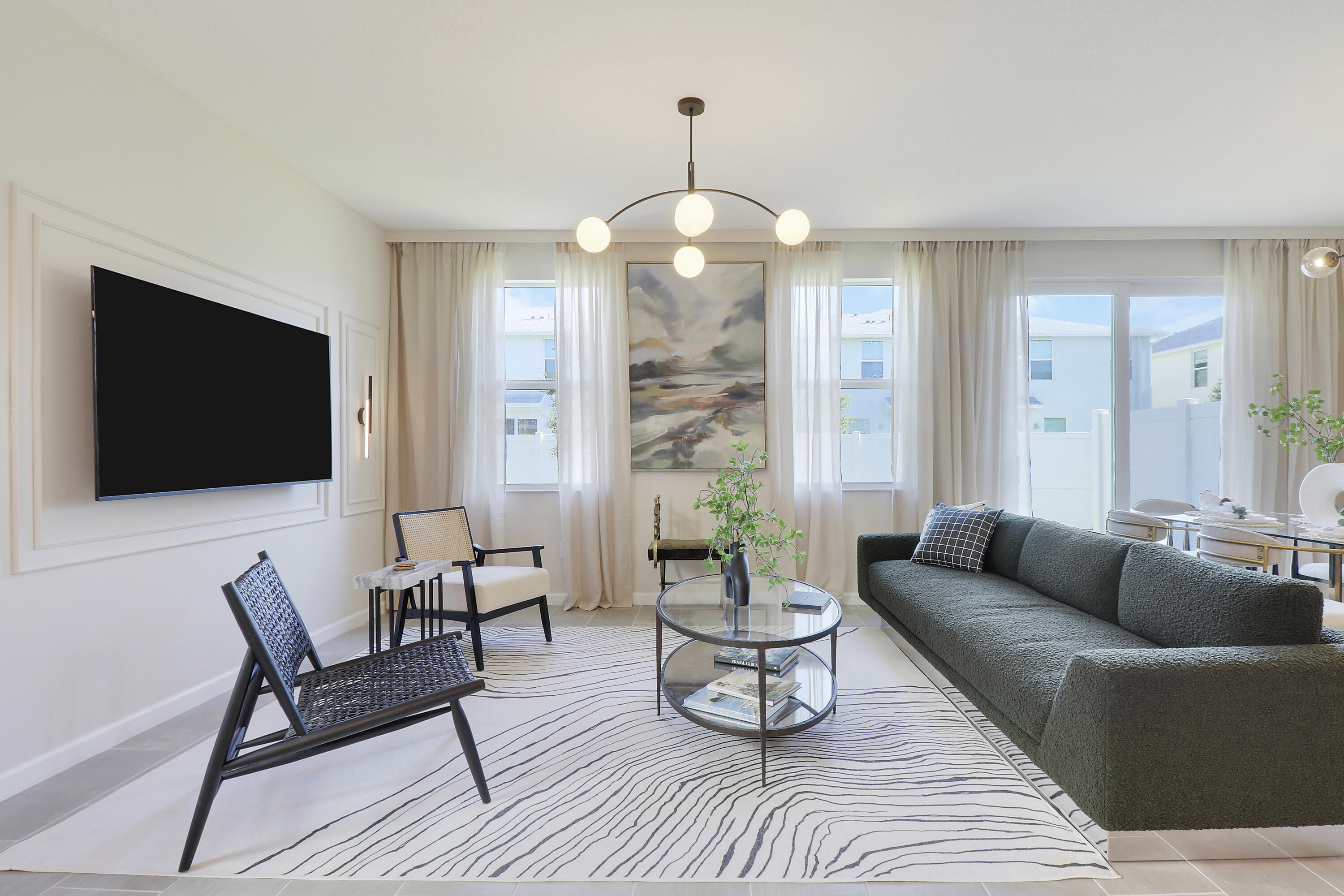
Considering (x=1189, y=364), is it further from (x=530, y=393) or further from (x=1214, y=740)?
(x=530, y=393)

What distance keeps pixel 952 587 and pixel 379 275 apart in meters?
4.18

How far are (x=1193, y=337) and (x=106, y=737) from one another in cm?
676

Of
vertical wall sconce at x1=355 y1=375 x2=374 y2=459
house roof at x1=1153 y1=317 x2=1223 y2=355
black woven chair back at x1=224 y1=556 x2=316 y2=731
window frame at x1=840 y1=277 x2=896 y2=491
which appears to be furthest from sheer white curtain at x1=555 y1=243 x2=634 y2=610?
house roof at x1=1153 y1=317 x2=1223 y2=355

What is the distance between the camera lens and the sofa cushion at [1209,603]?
1.77m

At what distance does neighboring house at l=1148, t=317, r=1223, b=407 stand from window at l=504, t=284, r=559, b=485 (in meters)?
4.54

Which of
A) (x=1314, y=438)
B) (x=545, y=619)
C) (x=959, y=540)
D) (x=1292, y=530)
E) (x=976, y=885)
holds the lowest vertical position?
(x=976, y=885)

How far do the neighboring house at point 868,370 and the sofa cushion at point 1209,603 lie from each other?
2.32 m

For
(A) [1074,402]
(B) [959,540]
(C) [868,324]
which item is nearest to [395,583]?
(B) [959,540]

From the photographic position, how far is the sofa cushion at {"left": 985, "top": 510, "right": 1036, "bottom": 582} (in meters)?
3.37

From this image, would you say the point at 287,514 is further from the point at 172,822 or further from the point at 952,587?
the point at 952,587

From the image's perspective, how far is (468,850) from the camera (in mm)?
1791

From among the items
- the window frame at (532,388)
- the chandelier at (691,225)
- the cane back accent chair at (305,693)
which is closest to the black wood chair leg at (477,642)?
the cane back accent chair at (305,693)

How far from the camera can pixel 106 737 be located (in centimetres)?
239

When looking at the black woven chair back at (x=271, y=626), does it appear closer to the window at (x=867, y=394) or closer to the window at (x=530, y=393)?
the window at (x=530, y=393)
